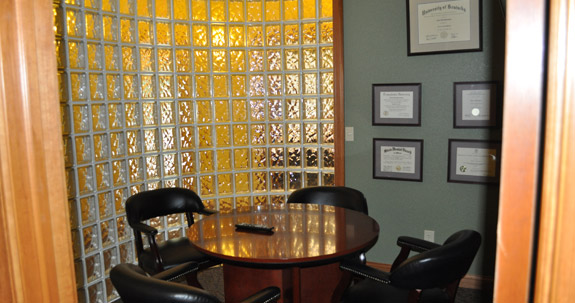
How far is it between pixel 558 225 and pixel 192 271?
→ 75.6 inches

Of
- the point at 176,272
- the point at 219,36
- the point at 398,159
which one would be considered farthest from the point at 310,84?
the point at 176,272

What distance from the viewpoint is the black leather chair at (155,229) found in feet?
9.06

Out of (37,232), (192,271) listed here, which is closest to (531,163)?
(37,232)

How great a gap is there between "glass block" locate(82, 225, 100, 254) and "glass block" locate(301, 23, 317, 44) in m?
2.19

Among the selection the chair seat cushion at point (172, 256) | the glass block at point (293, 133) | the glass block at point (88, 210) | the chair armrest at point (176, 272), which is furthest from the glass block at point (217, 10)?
the chair armrest at point (176, 272)

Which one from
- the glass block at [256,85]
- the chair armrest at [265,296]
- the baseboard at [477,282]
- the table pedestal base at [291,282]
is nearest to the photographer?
the chair armrest at [265,296]

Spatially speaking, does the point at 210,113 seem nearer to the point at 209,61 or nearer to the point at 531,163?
the point at 209,61

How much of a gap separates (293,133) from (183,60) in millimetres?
1108

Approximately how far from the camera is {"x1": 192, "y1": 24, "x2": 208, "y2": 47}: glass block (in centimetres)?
366

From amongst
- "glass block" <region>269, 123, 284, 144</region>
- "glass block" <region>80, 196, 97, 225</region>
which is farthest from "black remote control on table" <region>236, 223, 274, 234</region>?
"glass block" <region>269, 123, 284, 144</region>

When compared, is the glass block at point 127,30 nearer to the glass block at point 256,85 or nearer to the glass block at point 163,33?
the glass block at point 163,33

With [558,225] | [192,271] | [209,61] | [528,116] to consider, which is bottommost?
[192,271]

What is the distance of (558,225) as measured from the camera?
1.73 ft

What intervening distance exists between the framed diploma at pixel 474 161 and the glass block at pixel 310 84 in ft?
3.90
